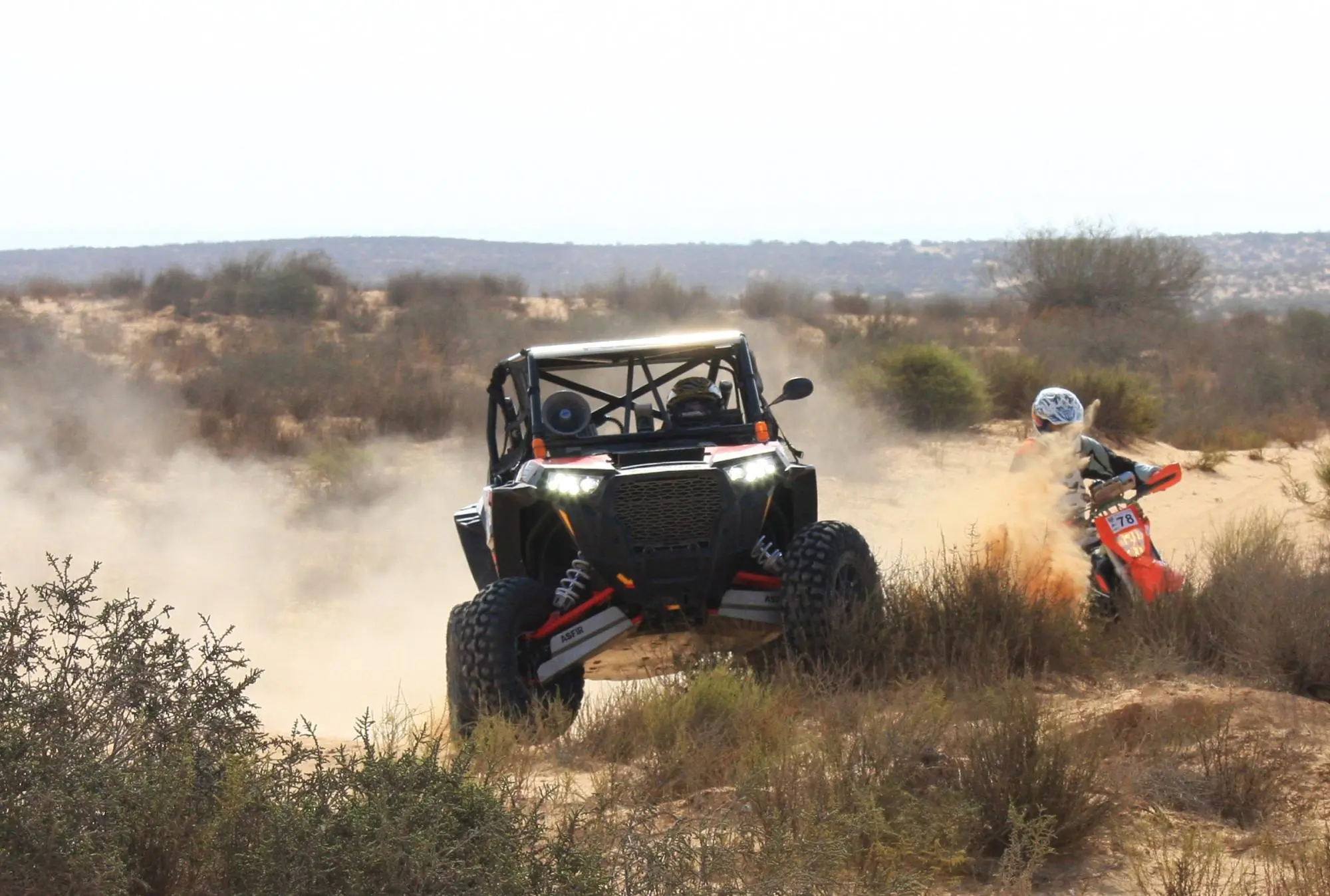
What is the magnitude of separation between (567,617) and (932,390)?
14.4 meters

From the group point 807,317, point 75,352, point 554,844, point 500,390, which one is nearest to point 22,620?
point 554,844

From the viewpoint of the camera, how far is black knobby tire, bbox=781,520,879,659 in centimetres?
721

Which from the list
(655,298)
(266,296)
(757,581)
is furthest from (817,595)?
(655,298)

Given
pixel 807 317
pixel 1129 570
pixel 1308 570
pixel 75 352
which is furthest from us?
pixel 807 317

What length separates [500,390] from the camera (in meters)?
9.07

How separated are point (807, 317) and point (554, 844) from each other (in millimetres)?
34534

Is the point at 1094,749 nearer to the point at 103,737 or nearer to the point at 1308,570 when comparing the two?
the point at 103,737

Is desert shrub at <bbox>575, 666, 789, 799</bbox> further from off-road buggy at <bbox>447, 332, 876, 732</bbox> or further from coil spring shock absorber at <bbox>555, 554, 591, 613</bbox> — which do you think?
coil spring shock absorber at <bbox>555, 554, 591, 613</bbox>

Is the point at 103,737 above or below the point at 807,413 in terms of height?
above

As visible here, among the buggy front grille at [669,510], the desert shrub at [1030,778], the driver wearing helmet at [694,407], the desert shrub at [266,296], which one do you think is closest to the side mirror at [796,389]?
the driver wearing helmet at [694,407]

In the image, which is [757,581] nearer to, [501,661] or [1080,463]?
[501,661]

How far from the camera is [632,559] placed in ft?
23.4

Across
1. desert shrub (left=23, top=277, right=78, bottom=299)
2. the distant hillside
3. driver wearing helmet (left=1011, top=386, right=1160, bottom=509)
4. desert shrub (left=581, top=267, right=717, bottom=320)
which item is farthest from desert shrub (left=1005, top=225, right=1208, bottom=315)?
the distant hillside

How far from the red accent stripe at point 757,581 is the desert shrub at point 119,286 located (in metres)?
34.3
